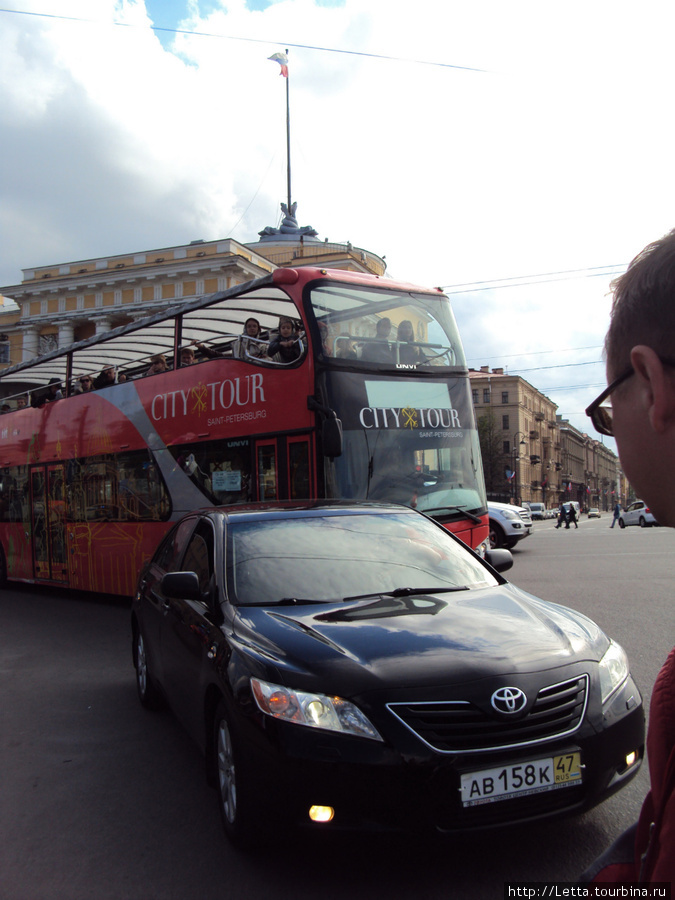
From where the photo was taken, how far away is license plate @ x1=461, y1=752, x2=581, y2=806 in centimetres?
289

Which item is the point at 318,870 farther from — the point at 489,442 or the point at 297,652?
the point at 489,442

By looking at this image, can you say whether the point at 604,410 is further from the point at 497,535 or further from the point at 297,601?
the point at 497,535

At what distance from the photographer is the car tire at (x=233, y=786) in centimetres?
310

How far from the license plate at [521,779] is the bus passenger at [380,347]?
6.31m

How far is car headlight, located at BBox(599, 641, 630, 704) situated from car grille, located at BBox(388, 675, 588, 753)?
0.37m

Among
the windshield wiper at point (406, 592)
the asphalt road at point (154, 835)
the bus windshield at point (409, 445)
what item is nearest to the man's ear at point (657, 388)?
the asphalt road at point (154, 835)

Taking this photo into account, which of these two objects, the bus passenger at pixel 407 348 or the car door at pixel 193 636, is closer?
the car door at pixel 193 636

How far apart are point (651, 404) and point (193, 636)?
3536 mm

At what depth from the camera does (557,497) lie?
119 m

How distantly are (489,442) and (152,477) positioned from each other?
61295mm

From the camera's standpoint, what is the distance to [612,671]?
3.47 m

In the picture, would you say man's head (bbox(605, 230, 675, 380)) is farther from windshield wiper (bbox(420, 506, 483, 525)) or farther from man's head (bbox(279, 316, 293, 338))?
man's head (bbox(279, 316, 293, 338))

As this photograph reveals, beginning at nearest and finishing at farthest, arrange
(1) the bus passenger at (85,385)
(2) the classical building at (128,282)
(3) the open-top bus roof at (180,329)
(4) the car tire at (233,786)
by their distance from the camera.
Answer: (4) the car tire at (233,786) → (3) the open-top bus roof at (180,329) → (1) the bus passenger at (85,385) → (2) the classical building at (128,282)

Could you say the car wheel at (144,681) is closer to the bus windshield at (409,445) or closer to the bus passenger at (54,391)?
the bus windshield at (409,445)
